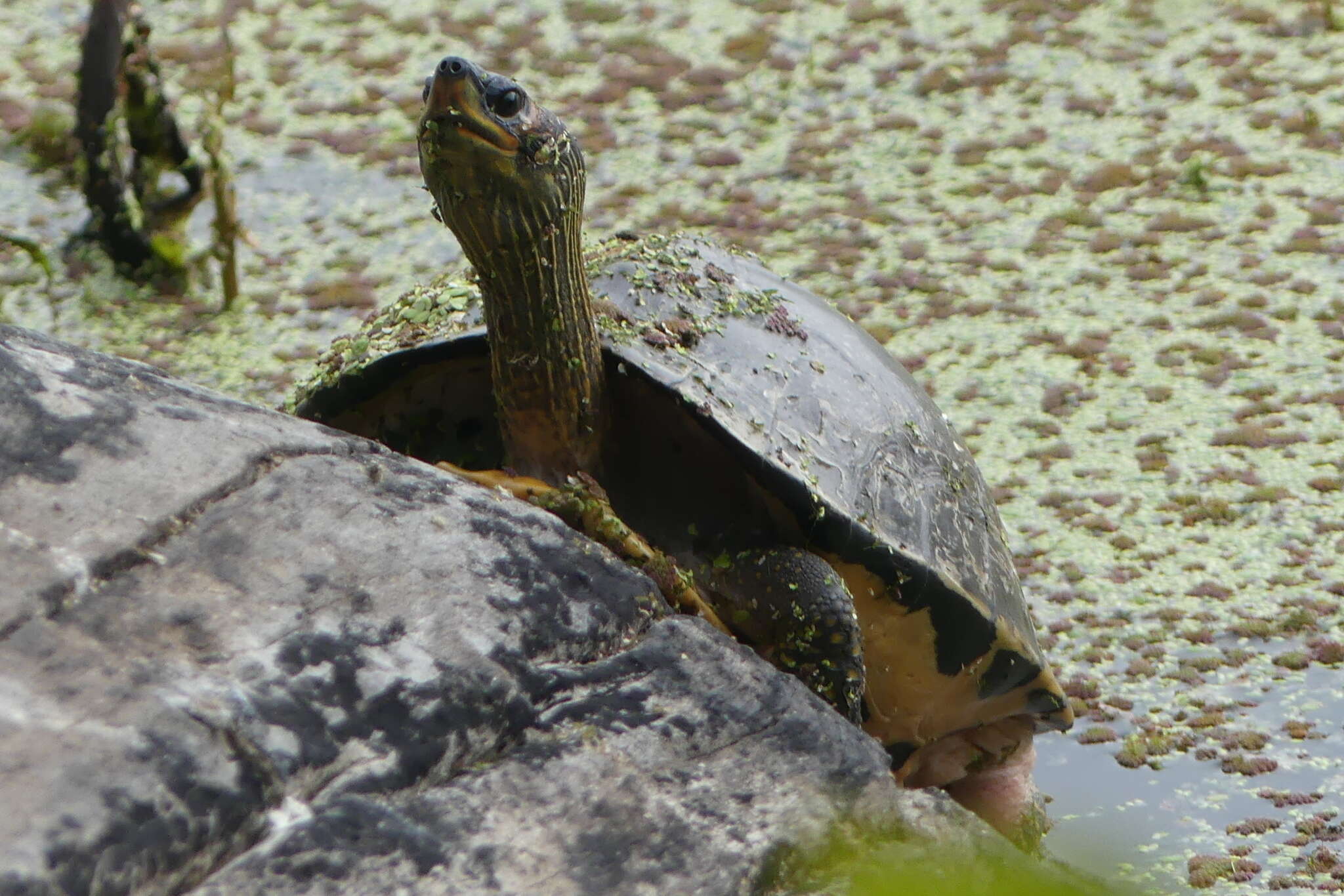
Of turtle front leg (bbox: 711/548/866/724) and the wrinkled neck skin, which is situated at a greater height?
the wrinkled neck skin

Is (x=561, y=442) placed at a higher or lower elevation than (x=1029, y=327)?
higher

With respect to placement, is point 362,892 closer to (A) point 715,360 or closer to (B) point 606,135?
(A) point 715,360

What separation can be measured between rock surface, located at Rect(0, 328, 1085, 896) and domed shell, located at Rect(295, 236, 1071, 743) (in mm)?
426

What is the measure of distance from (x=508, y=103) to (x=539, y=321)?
0.81 ft

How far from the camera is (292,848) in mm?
923

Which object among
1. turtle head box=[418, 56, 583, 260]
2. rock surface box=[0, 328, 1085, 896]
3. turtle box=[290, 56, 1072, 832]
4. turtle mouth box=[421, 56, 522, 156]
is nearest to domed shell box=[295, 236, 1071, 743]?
turtle box=[290, 56, 1072, 832]

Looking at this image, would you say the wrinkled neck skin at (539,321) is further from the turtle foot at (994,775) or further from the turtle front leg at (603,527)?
the turtle foot at (994,775)

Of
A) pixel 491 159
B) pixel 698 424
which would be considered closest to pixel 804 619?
pixel 698 424

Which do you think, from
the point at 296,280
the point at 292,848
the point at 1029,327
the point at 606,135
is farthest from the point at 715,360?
the point at 606,135

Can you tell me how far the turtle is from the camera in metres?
1.56

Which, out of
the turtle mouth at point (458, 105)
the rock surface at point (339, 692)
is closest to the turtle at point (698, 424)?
the turtle mouth at point (458, 105)

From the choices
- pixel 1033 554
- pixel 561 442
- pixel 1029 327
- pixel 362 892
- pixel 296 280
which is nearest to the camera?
pixel 362 892

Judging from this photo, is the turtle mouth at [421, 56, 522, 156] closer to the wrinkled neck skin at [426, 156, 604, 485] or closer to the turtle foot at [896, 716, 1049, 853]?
the wrinkled neck skin at [426, 156, 604, 485]

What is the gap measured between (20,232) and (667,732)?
3974 mm
